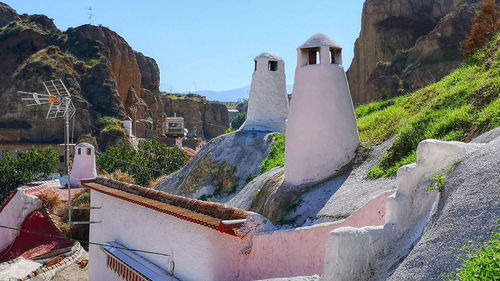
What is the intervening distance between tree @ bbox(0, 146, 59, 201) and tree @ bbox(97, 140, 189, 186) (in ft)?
13.5

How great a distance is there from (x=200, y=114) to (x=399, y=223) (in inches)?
3696

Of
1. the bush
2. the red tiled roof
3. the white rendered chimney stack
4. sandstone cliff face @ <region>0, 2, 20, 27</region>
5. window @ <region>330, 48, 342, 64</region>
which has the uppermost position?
sandstone cliff face @ <region>0, 2, 20, 27</region>

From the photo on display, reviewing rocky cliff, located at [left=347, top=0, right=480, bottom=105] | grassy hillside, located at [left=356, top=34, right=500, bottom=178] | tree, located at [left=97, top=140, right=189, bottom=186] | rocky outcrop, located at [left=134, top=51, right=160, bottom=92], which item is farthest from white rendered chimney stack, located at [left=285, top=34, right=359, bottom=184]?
rocky outcrop, located at [left=134, top=51, right=160, bottom=92]

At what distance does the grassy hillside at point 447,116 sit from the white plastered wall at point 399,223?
3.43 meters

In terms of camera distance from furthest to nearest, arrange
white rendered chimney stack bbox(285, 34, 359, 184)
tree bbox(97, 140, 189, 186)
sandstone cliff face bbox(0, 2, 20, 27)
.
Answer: sandstone cliff face bbox(0, 2, 20, 27), tree bbox(97, 140, 189, 186), white rendered chimney stack bbox(285, 34, 359, 184)

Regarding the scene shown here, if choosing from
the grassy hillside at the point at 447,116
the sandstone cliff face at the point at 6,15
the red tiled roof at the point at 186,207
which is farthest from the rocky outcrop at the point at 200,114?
the red tiled roof at the point at 186,207

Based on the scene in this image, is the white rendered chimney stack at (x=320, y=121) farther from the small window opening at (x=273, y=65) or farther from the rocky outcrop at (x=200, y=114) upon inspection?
the rocky outcrop at (x=200, y=114)

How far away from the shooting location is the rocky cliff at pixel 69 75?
53344 mm

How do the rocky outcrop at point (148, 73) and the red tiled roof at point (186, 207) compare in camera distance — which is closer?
the red tiled roof at point (186, 207)

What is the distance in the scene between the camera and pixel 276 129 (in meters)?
22.2

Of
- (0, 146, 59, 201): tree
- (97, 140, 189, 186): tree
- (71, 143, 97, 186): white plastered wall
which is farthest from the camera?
(97, 140, 189, 186): tree

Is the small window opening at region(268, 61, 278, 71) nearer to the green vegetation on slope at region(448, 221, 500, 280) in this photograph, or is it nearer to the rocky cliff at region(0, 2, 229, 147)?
the green vegetation on slope at region(448, 221, 500, 280)

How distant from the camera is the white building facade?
22219 mm

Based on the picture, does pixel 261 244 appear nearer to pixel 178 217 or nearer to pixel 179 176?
pixel 178 217
